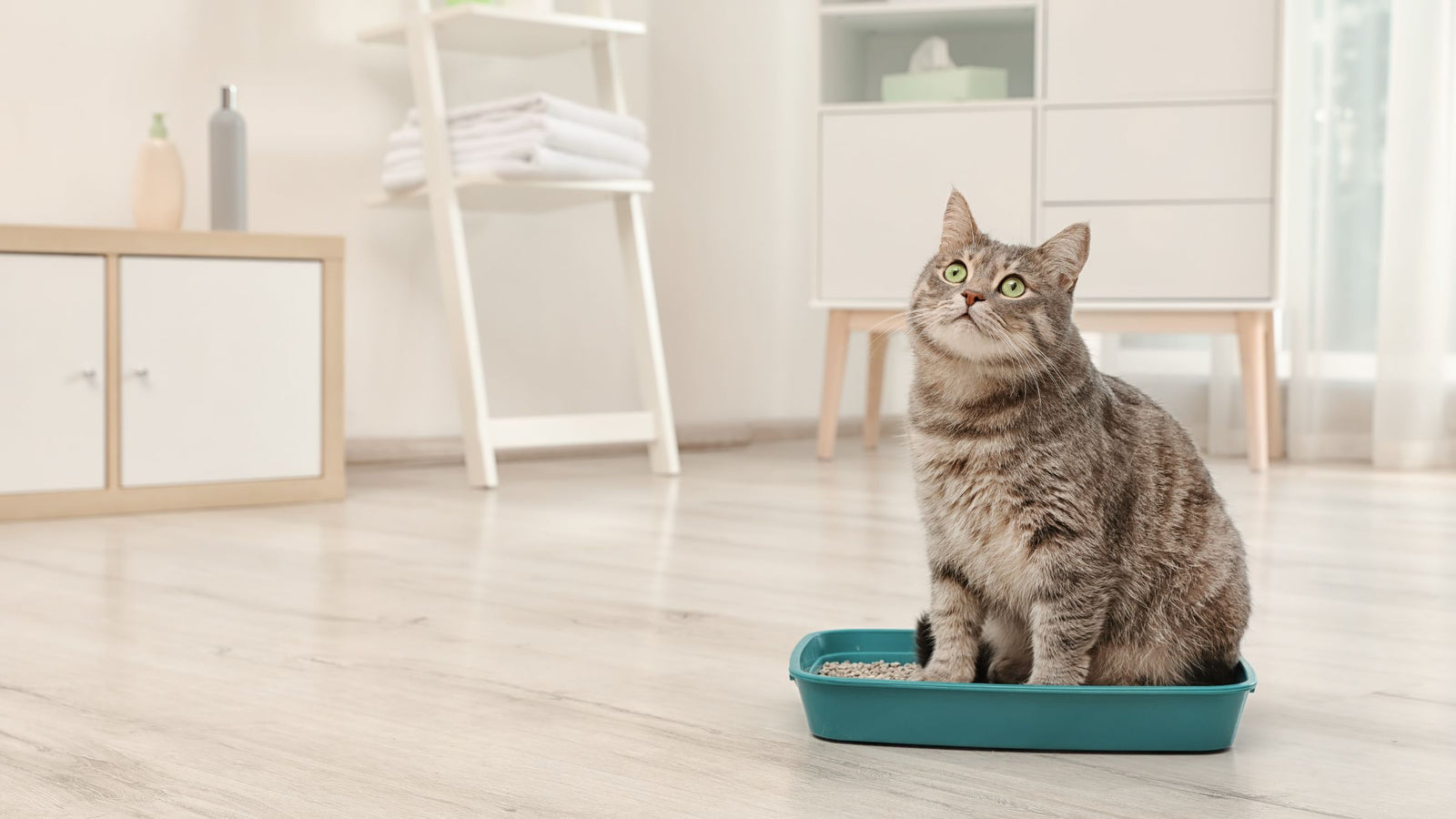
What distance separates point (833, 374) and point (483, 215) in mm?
773

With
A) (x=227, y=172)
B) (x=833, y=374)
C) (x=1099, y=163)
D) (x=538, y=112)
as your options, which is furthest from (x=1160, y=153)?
(x=227, y=172)

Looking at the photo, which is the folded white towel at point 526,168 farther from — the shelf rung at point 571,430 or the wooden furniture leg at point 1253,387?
the wooden furniture leg at point 1253,387

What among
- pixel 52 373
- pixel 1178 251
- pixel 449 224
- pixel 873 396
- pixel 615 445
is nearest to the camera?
pixel 52 373

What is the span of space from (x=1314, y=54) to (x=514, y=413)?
176 centimetres

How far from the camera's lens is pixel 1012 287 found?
91cm

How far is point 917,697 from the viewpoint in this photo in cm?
90

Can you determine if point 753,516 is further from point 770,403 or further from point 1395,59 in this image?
point 1395,59

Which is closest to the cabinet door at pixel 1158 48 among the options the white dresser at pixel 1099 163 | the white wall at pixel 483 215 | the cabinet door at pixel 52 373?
the white dresser at pixel 1099 163

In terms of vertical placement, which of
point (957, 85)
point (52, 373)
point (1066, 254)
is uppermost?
point (957, 85)

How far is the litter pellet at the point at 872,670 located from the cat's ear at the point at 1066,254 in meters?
0.30

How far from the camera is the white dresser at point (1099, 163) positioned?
262cm

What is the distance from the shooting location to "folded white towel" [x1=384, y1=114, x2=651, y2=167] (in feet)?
7.68

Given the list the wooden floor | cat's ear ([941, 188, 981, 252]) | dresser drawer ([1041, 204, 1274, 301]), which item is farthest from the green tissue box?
cat's ear ([941, 188, 981, 252])

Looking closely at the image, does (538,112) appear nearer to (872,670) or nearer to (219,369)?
(219,369)
